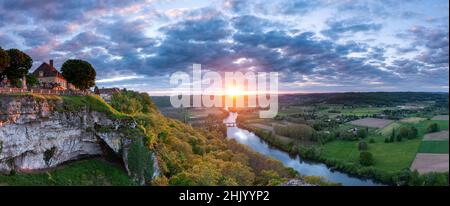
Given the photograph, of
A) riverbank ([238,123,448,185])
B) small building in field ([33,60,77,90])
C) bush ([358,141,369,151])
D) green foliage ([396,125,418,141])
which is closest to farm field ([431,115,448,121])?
green foliage ([396,125,418,141])

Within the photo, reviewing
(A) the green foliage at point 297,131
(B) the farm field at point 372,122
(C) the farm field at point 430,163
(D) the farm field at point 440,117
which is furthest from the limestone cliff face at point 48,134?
(D) the farm field at point 440,117

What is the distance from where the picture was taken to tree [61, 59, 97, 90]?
20000 millimetres

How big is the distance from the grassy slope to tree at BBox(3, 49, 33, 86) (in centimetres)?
2389

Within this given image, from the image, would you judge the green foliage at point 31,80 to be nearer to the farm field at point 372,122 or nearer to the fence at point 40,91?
the fence at point 40,91

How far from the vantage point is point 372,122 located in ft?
125

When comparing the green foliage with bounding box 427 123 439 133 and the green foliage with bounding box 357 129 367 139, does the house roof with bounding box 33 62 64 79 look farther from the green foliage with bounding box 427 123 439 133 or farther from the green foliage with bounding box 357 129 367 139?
the green foliage with bounding box 427 123 439 133

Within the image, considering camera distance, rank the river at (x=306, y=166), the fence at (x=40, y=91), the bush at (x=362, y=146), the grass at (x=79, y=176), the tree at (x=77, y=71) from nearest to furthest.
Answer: the grass at (x=79, y=176) → the fence at (x=40, y=91) → the tree at (x=77, y=71) → the river at (x=306, y=166) → the bush at (x=362, y=146)

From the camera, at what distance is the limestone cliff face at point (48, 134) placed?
41.0 feet

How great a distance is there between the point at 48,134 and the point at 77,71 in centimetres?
677

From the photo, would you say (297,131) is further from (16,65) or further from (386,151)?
(16,65)

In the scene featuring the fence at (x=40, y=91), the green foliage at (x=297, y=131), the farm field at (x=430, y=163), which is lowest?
the farm field at (x=430, y=163)

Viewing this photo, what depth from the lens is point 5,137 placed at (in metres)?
12.4

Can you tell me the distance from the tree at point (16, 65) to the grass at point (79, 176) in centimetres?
539

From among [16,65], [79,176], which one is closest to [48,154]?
[79,176]
